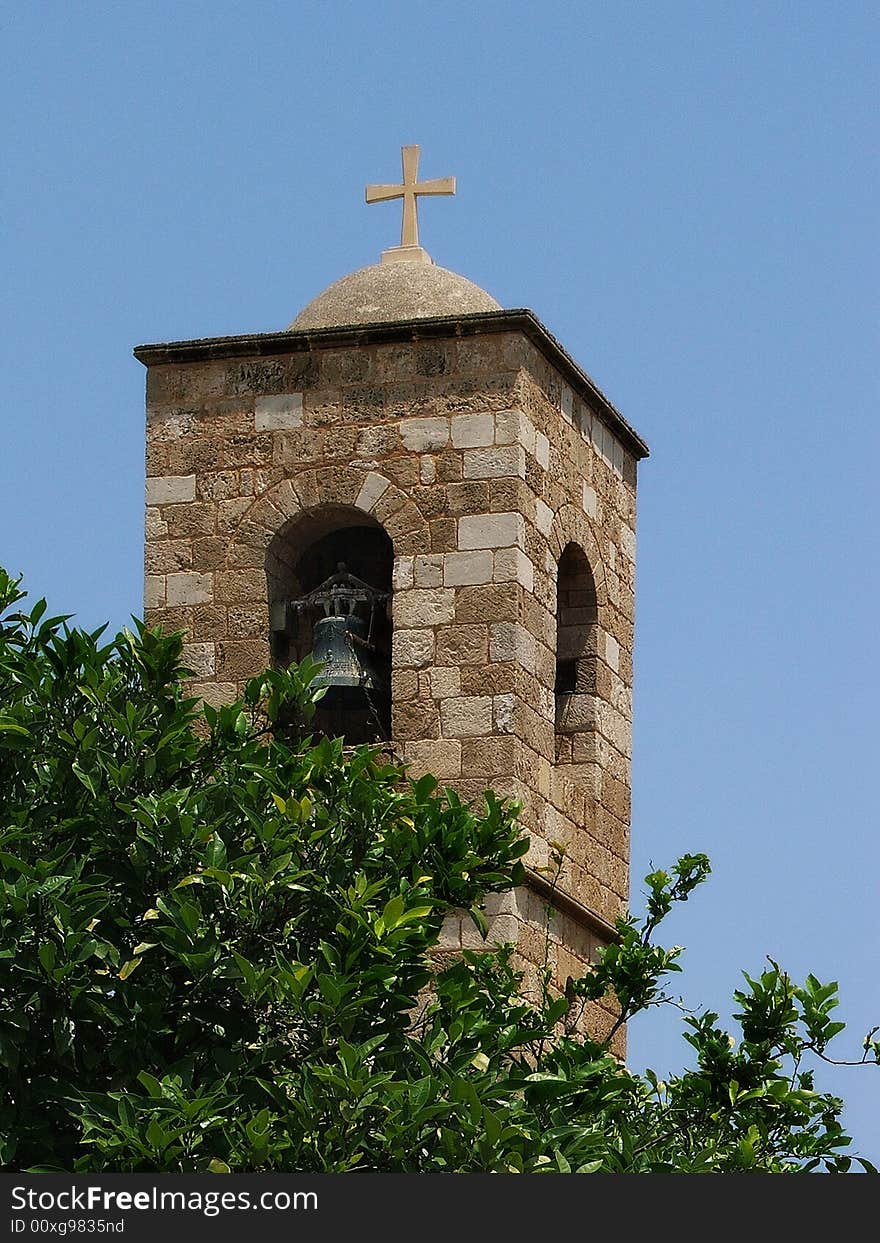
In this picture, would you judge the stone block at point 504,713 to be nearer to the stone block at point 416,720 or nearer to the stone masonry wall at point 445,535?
the stone masonry wall at point 445,535

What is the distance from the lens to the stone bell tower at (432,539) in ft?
54.1

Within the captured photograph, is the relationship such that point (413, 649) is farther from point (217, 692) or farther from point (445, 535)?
point (217, 692)

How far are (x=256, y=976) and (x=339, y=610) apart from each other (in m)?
4.38

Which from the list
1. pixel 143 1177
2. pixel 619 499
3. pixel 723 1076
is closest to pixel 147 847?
pixel 143 1177

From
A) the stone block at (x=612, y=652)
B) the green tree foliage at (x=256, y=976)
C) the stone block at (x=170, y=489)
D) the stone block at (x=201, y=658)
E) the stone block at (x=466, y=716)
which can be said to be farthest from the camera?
the stone block at (x=612, y=652)

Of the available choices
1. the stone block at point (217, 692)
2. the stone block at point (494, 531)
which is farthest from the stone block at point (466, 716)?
the stone block at point (217, 692)

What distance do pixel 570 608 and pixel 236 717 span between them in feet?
12.7

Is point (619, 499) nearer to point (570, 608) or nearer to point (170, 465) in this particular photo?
point (570, 608)

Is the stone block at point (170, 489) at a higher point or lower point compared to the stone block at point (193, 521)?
higher

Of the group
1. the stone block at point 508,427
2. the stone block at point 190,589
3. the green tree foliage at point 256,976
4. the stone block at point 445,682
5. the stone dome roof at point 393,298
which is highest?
the stone dome roof at point 393,298

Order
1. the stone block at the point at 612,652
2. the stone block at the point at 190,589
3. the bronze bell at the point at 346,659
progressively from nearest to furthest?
the bronze bell at the point at 346,659, the stone block at the point at 190,589, the stone block at the point at 612,652

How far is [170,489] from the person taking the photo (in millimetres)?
17281

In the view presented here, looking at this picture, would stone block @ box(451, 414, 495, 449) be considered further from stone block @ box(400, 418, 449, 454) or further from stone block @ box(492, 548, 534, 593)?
stone block @ box(492, 548, 534, 593)

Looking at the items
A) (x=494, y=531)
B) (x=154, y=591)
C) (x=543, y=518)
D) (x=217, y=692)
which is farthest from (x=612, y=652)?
(x=154, y=591)
